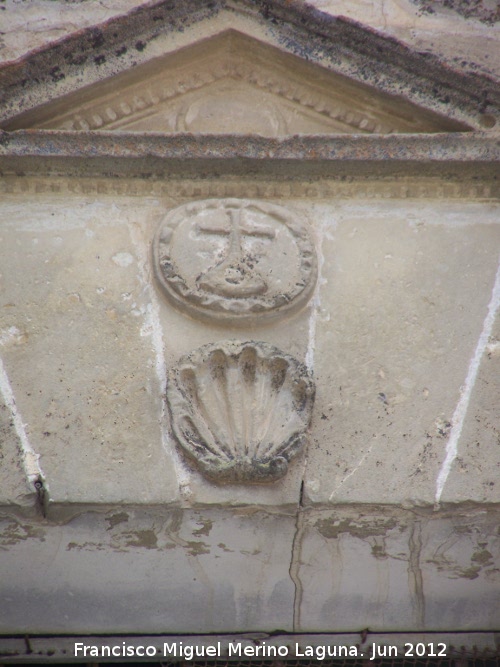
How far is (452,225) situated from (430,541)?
39.9 inches

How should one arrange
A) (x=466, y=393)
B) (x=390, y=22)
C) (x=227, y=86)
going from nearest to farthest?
(x=466, y=393) < (x=227, y=86) < (x=390, y=22)

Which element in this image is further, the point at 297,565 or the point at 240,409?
the point at 297,565

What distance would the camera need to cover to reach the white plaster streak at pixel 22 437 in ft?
7.70

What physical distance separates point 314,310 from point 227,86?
36.6 inches

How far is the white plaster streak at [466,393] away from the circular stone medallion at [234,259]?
1.78 feet

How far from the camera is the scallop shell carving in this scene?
7.63 feet

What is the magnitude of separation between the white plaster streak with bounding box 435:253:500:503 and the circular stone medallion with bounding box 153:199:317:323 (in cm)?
54

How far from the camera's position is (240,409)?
7.84 ft

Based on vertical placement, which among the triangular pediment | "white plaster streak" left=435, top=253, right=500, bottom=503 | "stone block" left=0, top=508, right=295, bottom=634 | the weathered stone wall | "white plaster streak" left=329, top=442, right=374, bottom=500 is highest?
the weathered stone wall

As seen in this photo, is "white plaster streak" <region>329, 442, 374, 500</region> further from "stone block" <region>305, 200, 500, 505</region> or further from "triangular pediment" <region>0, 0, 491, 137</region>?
"triangular pediment" <region>0, 0, 491, 137</region>

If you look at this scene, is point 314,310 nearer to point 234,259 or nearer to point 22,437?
point 234,259

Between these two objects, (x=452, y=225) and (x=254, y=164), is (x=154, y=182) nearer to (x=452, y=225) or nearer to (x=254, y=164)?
(x=254, y=164)

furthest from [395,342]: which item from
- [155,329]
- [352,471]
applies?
[155,329]

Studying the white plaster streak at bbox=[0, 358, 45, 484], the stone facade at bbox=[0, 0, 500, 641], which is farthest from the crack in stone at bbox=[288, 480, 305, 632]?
the white plaster streak at bbox=[0, 358, 45, 484]
